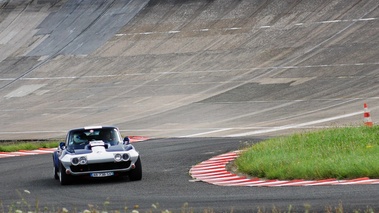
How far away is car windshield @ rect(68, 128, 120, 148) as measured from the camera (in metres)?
20.6

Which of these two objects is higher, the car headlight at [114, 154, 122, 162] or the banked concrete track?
the banked concrete track

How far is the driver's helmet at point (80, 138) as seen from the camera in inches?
813

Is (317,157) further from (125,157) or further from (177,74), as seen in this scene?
(177,74)

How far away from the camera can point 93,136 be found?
20766 mm

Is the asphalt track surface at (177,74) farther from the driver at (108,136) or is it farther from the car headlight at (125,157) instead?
the driver at (108,136)

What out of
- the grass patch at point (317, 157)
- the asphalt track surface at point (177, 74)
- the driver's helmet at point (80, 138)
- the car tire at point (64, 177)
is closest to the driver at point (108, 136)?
the driver's helmet at point (80, 138)

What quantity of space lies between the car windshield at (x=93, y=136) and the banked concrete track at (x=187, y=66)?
11.2 meters

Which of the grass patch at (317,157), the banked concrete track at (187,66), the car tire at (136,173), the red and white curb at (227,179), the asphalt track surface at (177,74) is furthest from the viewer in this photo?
the banked concrete track at (187,66)

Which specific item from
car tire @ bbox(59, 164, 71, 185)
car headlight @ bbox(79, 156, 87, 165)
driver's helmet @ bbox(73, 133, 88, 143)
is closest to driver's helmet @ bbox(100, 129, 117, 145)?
driver's helmet @ bbox(73, 133, 88, 143)

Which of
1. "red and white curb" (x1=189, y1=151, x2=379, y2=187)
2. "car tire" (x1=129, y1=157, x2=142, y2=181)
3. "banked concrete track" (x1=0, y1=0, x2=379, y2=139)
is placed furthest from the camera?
"banked concrete track" (x1=0, y1=0, x2=379, y2=139)

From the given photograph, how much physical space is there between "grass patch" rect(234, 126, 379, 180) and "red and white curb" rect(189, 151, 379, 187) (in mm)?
315

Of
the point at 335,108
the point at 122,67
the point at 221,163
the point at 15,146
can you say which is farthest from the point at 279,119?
the point at 122,67

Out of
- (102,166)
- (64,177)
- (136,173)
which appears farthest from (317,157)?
(64,177)

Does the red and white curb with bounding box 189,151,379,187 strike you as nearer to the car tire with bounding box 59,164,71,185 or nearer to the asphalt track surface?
the asphalt track surface
